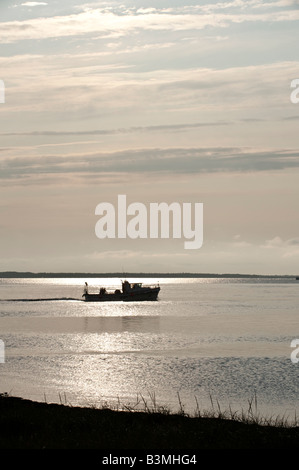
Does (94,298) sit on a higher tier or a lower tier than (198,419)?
higher

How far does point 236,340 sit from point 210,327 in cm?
1925

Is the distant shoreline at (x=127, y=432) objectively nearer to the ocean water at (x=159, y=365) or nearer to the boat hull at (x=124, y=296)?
the ocean water at (x=159, y=365)

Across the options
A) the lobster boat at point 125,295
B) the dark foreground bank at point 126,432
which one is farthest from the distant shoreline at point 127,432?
the lobster boat at point 125,295

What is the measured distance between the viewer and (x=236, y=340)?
74.0 m

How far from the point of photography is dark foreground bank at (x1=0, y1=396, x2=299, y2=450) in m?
19.2

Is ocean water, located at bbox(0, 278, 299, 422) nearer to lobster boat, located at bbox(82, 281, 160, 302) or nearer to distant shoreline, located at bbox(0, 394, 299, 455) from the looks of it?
distant shoreline, located at bbox(0, 394, 299, 455)

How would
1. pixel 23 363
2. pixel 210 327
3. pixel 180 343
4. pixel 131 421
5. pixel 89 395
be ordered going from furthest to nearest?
pixel 210 327 → pixel 180 343 → pixel 23 363 → pixel 89 395 → pixel 131 421

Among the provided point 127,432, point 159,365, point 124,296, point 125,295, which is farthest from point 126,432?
point 124,296

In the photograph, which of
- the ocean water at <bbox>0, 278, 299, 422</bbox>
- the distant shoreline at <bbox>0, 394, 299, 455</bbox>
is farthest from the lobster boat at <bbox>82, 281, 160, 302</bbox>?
the distant shoreline at <bbox>0, 394, 299, 455</bbox>

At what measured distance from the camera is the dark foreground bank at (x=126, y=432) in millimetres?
19156
